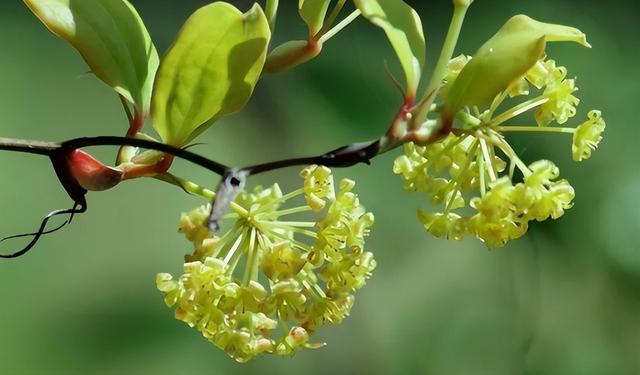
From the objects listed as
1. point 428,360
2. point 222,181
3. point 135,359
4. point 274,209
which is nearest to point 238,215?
point 274,209

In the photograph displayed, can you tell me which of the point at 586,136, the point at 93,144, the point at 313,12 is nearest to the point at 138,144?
the point at 93,144

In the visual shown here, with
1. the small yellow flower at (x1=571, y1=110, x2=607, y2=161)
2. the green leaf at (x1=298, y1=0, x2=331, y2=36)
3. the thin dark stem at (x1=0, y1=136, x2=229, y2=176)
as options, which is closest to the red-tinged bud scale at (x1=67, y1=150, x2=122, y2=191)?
the thin dark stem at (x1=0, y1=136, x2=229, y2=176)

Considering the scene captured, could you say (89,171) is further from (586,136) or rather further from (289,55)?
(586,136)

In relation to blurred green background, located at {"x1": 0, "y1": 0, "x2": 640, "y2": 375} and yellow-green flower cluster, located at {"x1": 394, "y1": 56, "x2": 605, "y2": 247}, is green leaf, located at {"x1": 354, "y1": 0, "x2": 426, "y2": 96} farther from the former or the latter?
blurred green background, located at {"x1": 0, "y1": 0, "x2": 640, "y2": 375}

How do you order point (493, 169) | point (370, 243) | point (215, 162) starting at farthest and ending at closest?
1. point (370, 243)
2. point (493, 169)
3. point (215, 162)

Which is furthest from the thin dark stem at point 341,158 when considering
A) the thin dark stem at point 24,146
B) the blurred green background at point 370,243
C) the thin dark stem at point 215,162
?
the blurred green background at point 370,243

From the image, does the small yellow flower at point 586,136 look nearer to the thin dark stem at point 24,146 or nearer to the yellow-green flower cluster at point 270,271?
the yellow-green flower cluster at point 270,271
